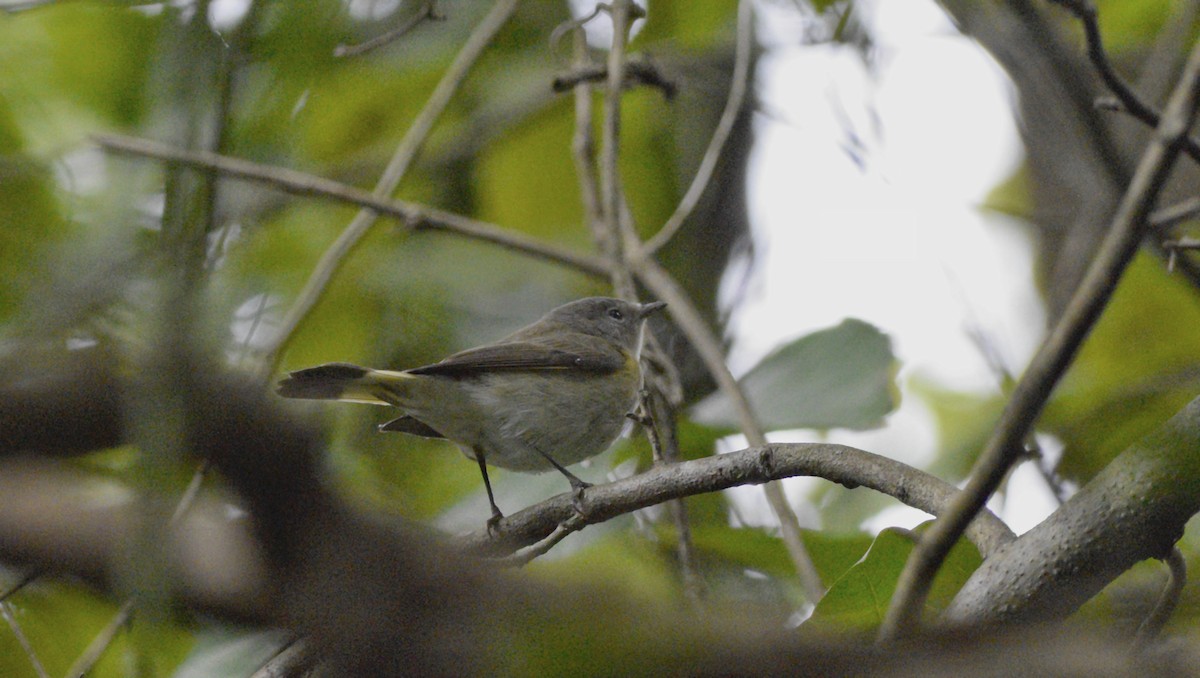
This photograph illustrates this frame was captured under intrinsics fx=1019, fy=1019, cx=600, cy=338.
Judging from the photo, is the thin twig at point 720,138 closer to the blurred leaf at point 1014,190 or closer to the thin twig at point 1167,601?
the blurred leaf at point 1014,190

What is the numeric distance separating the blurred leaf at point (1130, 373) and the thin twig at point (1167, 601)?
1.86 m

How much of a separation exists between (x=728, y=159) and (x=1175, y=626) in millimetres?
4776

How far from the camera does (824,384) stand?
146 inches

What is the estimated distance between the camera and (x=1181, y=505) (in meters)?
1.54

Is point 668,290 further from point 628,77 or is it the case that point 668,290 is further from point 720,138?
point 628,77

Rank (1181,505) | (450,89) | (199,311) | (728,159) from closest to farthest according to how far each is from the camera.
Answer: (199,311) → (1181,505) → (450,89) → (728,159)

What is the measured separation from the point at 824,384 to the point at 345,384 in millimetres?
1717

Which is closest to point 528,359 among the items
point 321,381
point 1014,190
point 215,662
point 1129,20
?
point 321,381

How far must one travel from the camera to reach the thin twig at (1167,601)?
1.13m

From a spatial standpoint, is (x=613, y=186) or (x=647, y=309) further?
(x=647, y=309)

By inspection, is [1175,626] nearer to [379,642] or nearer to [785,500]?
[379,642]

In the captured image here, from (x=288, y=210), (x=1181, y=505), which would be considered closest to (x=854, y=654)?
(x=1181, y=505)

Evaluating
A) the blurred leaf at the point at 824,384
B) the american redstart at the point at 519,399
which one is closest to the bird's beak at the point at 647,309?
the american redstart at the point at 519,399

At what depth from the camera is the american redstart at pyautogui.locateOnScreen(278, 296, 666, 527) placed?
3.34 m
